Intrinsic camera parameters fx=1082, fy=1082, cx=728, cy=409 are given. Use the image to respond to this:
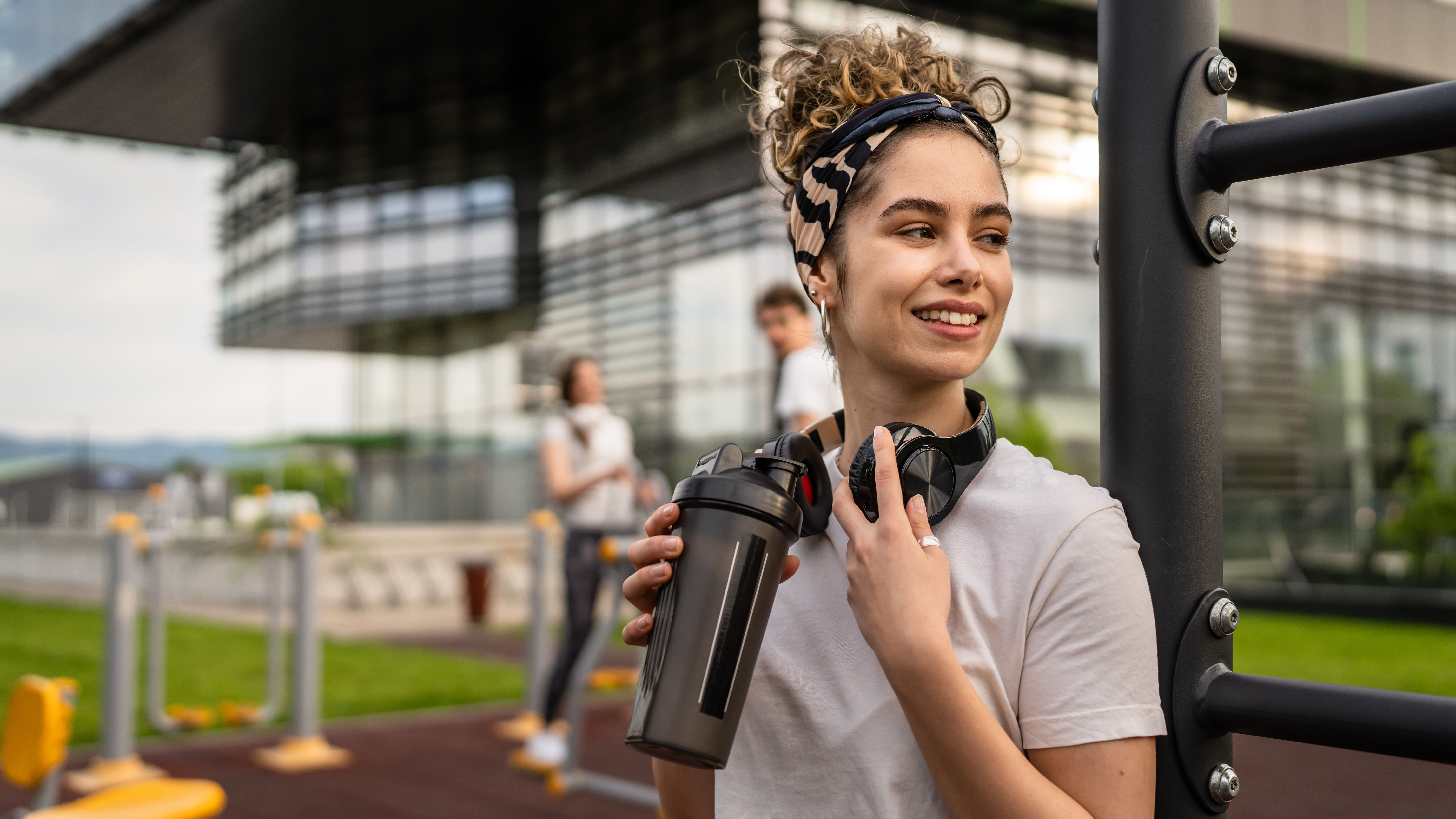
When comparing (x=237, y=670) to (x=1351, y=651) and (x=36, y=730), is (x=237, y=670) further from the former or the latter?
(x=1351, y=651)

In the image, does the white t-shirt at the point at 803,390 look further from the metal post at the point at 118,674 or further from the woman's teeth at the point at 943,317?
the woman's teeth at the point at 943,317

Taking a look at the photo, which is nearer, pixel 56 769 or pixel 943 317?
pixel 943 317

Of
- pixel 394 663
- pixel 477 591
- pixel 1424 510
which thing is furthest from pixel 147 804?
pixel 1424 510

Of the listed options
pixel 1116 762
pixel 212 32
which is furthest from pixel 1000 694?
pixel 212 32

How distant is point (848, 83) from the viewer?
1.14m

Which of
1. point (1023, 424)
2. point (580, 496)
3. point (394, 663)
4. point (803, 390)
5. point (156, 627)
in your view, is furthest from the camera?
point (1023, 424)

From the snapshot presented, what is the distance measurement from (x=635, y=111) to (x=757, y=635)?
15857 millimetres

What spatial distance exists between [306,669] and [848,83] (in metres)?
5.20

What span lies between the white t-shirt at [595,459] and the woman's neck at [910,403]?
418 centimetres

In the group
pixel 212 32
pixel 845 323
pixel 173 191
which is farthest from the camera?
pixel 173 191

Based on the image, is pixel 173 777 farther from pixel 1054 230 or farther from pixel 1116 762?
pixel 1054 230

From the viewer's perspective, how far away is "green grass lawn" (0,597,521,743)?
7105mm

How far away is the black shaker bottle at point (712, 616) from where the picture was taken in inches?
30.8

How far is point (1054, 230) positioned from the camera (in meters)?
14.3
